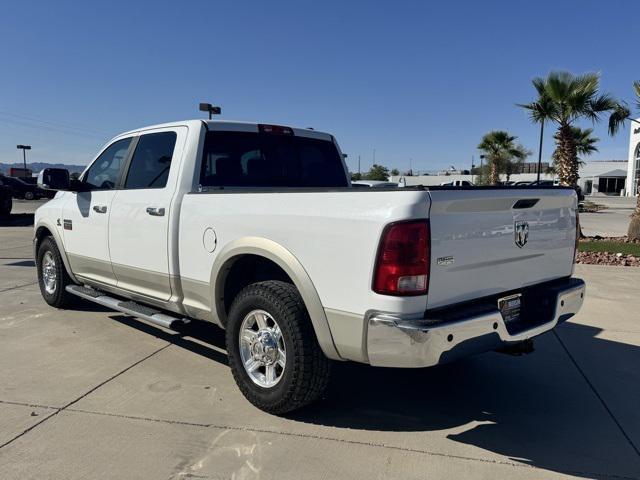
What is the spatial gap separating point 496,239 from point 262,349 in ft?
5.52

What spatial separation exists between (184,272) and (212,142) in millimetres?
1106

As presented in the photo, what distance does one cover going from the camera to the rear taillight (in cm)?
281

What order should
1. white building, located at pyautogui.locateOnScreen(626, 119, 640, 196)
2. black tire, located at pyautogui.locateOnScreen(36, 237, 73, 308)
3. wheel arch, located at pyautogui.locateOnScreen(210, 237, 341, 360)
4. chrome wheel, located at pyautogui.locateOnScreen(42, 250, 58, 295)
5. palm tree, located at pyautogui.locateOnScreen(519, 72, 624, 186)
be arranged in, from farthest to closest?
white building, located at pyautogui.locateOnScreen(626, 119, 640, 196) → palm tree, located at pyautogui.locateOnScreen(519, 72, 624, 186) → chrome wheel, located at pyautogui.locateOnScreen(42, 250, 58, 295) → black tire, located at pyautogui.locateOnScreen(36, 237, 73, 308) → wheel arch, located at pyautogui.locateOnScreen(210, 237, 341, 360)

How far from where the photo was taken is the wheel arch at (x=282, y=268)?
3189 mm

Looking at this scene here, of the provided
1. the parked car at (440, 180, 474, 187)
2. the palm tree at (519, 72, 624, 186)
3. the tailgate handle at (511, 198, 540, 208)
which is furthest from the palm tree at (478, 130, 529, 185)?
the tailgate handle at (511, 198, 540, 208)

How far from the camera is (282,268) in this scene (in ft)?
11.3

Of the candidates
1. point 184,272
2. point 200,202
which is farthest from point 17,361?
point 200,202

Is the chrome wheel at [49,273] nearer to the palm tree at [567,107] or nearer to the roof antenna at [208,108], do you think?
the roof antenna at [208,108]

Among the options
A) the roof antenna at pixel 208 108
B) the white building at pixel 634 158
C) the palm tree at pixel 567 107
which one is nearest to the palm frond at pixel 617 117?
the palm tree at pixel 567 107

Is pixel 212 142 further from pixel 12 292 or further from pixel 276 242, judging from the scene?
pixel 12 292

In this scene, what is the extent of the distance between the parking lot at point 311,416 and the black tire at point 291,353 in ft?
0.58

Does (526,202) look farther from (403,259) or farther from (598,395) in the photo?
(598,395)

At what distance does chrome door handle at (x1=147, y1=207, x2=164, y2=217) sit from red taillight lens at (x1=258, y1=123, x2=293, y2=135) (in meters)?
1.15

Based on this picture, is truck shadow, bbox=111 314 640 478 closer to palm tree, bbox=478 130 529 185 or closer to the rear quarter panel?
the rear quarter panel
